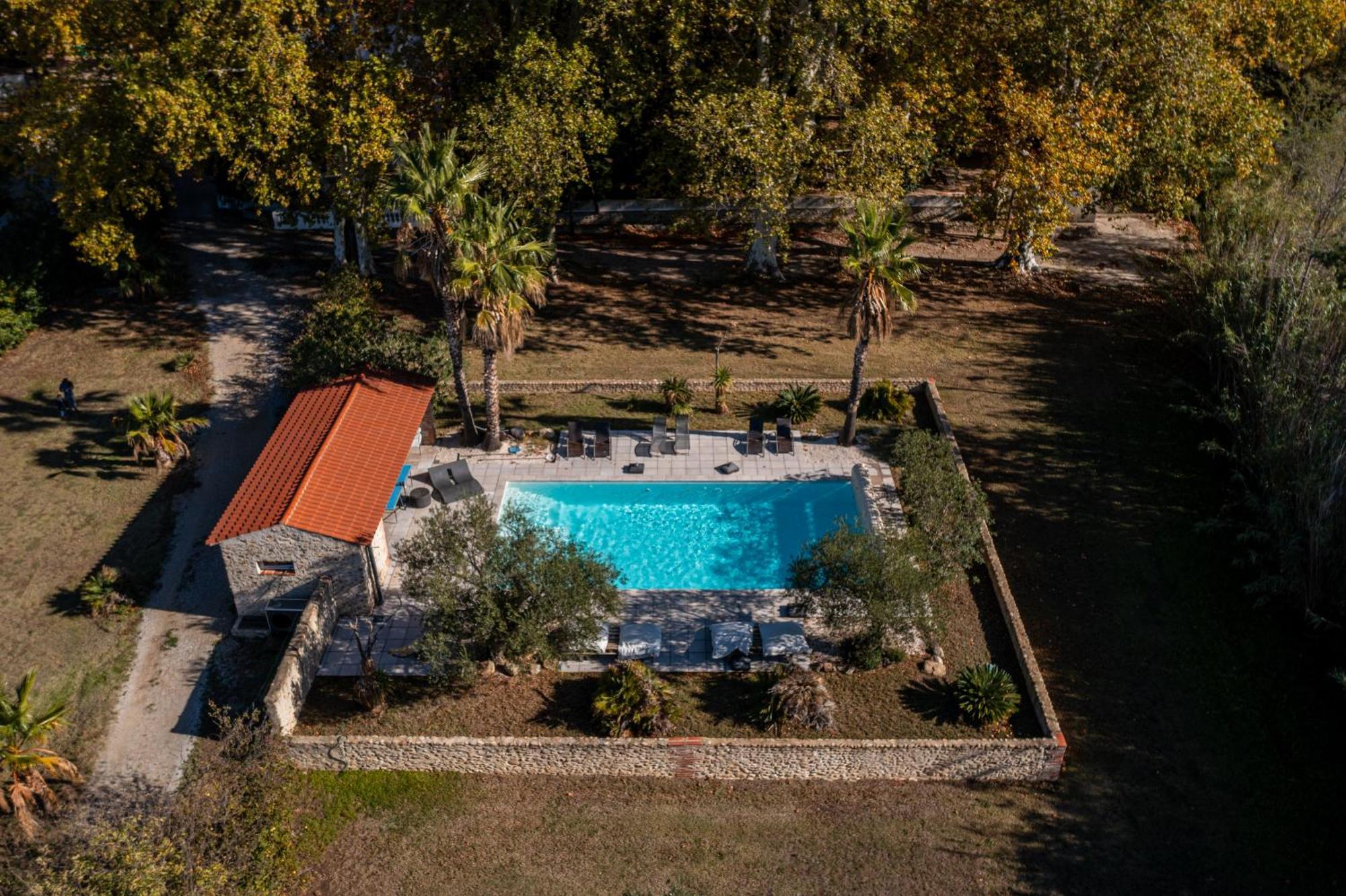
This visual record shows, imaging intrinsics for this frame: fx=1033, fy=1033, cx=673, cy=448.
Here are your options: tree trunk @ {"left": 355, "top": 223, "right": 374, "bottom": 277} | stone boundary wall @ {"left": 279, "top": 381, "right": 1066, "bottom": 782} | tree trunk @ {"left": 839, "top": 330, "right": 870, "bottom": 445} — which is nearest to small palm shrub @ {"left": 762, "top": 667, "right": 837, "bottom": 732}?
stone boundary wall @ {"left": 279, "top": 381, "right": 1066, "bottom": 782}

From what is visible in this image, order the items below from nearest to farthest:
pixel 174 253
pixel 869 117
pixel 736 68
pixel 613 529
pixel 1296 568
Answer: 1. pixel 1296 568
2. pixel 613 529
3. pixel 869 117
4. pixel 736 68
5. pixel 174 253

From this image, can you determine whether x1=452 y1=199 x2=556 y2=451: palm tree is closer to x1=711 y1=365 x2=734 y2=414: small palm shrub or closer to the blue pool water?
the blue pool water

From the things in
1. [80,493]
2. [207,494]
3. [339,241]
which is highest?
[339,241]

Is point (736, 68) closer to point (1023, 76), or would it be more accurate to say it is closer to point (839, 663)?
Result: point (1023, 76)

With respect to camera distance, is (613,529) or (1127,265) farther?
(1127,265)

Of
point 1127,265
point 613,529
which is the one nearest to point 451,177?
point 613,529

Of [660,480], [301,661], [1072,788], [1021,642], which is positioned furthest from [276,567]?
Answer: [1072,788]

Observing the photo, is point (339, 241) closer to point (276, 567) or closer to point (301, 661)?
point (276, 567)
